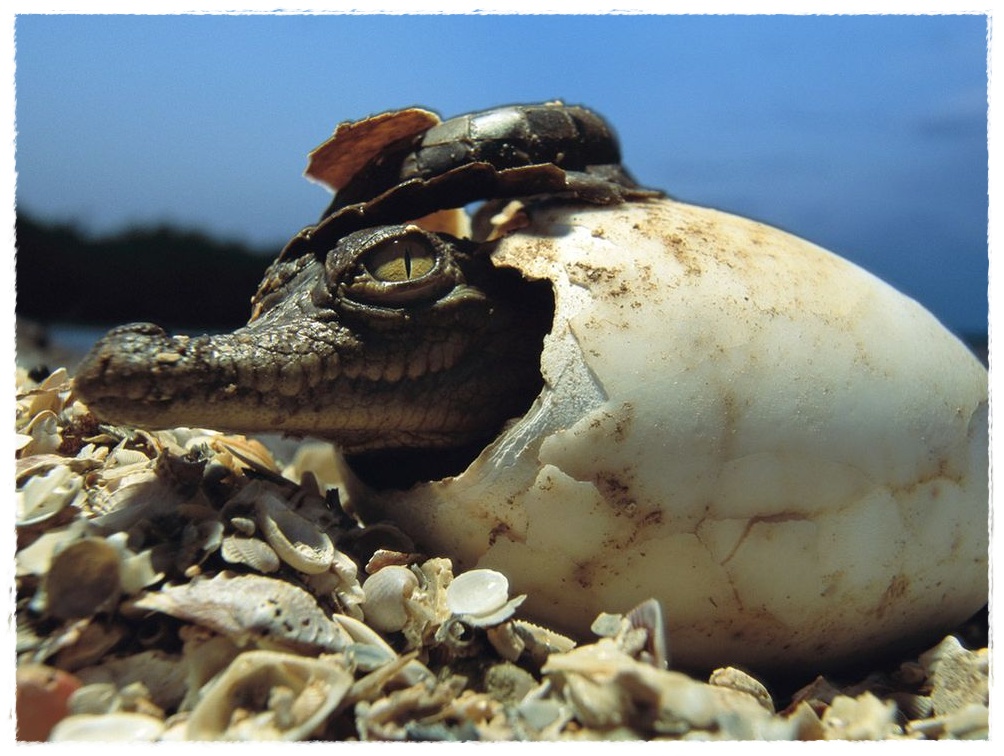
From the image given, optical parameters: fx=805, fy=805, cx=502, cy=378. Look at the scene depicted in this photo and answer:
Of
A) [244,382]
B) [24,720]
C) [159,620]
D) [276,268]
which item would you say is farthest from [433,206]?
[24,720]

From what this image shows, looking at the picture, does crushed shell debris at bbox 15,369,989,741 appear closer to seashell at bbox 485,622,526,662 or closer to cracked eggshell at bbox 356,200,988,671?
seashell at bbox 485,622,526,662

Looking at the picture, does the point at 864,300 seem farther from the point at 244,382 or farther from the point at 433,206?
the point at 244,382

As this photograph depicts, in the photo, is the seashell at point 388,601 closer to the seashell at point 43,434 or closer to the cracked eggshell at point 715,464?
the cracked eggshell at point 715,464

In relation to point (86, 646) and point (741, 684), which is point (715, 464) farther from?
point (86, 646)

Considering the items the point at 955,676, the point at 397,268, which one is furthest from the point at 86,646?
the point at 955,676

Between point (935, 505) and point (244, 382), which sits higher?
point (244, 382)

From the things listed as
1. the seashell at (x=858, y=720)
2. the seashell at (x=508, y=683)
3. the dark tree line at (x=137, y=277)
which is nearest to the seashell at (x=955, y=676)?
the seashell at (x=858, y=720)
